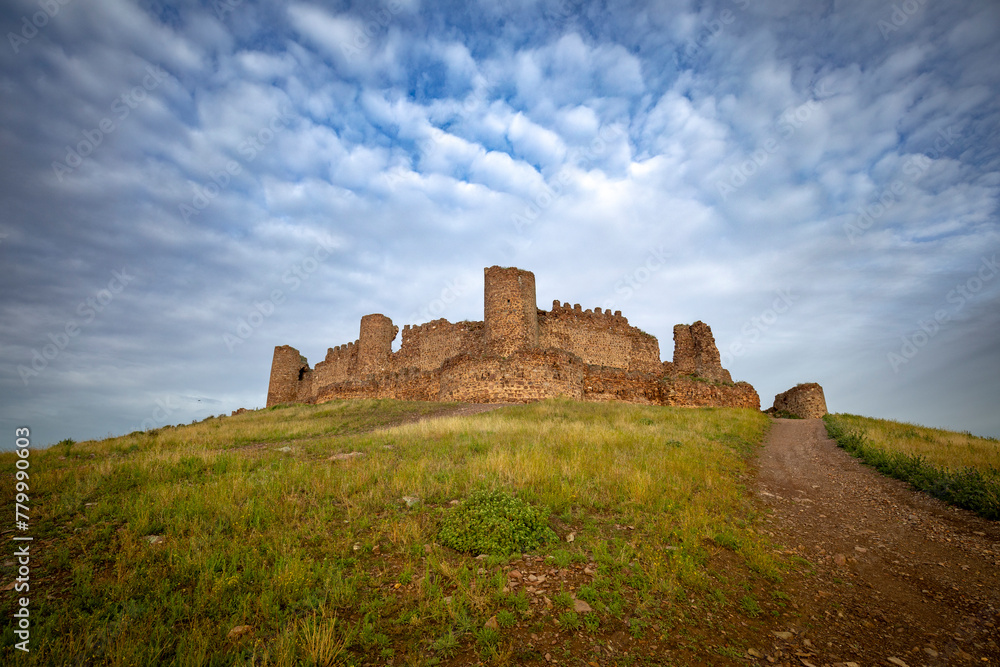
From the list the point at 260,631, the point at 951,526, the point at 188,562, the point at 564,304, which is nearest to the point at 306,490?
the point at 188,562

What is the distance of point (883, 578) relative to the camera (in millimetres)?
4926

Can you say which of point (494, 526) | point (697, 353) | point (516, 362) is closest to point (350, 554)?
point (494, 526)

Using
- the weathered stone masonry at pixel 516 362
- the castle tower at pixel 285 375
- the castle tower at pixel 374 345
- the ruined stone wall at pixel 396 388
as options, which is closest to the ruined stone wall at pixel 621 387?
the weathered stone masonry at pixel 516 362

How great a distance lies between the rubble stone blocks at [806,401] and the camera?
89.9ft

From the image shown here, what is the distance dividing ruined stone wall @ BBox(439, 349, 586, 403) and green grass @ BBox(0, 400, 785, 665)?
10.8m

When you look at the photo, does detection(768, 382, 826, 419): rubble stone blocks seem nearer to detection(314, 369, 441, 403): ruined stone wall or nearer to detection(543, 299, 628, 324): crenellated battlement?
detection(543, 299, 628, 324): crenellated battlement

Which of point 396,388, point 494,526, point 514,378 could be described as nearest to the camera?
point 494,526

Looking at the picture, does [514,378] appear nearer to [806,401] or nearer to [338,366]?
[806,401]

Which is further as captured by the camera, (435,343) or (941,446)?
(435,343)

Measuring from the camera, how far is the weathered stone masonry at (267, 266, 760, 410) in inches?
812

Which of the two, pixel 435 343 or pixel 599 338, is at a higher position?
pixel 599 338

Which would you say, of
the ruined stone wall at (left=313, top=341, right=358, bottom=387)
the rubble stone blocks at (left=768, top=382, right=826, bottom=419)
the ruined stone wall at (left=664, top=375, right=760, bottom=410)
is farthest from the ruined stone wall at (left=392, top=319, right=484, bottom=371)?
the rubble stone blocks at (left=768, top=382, right=826, bottom=419)

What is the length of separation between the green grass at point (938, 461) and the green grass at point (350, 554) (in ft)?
10.9

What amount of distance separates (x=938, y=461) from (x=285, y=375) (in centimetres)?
4366
